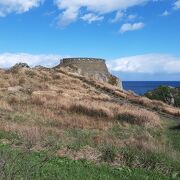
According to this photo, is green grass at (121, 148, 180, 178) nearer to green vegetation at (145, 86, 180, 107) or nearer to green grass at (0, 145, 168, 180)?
green grass at (0, 145, 168, 180)

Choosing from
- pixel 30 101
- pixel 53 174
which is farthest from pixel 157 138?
pixel 30 101

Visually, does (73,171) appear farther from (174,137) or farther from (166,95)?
(166,95)

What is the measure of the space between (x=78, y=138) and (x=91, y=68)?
113 ft

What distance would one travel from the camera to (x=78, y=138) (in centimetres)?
1781

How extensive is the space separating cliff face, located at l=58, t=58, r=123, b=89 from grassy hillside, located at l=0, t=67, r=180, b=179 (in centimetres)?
1224

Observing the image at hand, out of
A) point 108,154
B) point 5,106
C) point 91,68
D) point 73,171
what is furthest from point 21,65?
point 73,171

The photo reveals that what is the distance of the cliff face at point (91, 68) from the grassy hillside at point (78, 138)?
482 inches

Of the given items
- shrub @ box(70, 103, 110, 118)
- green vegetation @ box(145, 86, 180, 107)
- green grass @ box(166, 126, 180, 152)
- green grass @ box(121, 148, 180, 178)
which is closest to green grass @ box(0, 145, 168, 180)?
green grass @ box(121, 148, 180, 178)

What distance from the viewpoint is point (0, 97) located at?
1172 inches

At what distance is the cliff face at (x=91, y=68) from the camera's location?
168 feet

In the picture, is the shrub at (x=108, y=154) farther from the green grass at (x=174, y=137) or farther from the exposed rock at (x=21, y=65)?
the exposed rock at (x=21, y=65)

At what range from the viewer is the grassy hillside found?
12.7 m

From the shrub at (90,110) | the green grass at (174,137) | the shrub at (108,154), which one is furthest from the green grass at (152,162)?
the shrub at (90,110)

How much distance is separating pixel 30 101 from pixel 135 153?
1509 cm
